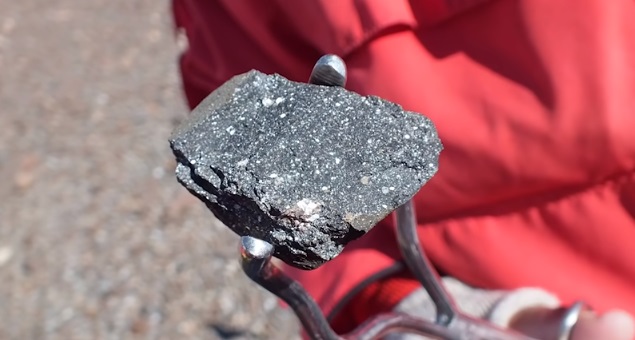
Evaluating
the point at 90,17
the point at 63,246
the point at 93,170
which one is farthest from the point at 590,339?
the point at 90,17

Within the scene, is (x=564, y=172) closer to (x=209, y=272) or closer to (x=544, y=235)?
(x=544, y=235)

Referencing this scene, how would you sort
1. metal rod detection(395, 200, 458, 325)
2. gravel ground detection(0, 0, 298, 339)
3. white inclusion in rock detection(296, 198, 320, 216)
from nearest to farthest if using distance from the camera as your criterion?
white inclusion in rock detection(296, 198, 320, 216)
metal rod detection(395, 200, 458, 325)
gravel ground detection(0, 0, 298, 339)

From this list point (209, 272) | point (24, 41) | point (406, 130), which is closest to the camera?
point (406, 130)

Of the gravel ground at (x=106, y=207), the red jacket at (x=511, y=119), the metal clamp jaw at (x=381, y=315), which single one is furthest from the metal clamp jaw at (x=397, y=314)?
the gravel ground at (x=106, y=207)

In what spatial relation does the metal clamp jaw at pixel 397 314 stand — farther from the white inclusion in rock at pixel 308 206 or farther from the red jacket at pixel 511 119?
the red jacket at pixel 511 119

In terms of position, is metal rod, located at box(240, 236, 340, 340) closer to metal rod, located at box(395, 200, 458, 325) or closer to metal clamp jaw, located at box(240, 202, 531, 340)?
metal clamp jaw, located at box(240, 202, 531, 340)

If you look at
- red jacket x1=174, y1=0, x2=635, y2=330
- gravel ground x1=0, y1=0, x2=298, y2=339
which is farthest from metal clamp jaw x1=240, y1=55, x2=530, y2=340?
gravel ground x1=0, y1=0, x2=298, y2=339
